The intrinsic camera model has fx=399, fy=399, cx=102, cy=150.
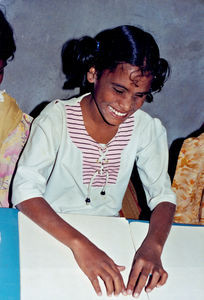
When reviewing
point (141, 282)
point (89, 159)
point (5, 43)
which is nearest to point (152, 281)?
point (141, 282)

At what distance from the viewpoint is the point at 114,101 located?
1.29 m

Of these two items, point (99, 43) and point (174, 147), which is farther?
point (174, 147)

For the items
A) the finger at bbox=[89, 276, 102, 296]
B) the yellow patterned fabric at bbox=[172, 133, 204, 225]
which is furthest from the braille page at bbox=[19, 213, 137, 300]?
the yellow patterned fabric at bbox=[172, 133, 204, 225]

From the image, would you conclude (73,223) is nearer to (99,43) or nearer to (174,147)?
(99,43)

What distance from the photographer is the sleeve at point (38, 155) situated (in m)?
1.23

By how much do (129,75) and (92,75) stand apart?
0.58ft

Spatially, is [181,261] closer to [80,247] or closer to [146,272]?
[146,272]

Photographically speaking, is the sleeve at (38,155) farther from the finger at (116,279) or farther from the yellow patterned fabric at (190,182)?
the yellow patterned fabric at (190,182)

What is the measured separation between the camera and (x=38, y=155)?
4.22 ft

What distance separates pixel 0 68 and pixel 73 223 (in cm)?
59

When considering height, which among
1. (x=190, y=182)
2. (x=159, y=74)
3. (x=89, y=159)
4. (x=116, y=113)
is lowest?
(x=190, y=182)

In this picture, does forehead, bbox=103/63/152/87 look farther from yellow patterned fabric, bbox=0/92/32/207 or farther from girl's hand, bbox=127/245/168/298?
girl's hand, bbox=127/245/168/298

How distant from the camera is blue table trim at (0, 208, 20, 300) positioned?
945 millimetres

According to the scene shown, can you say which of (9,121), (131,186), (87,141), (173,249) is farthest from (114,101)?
(131,186)
